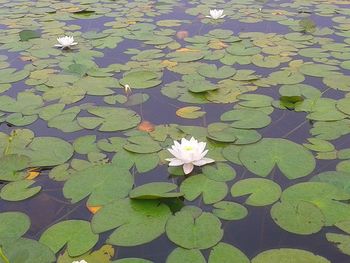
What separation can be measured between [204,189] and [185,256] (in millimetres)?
369

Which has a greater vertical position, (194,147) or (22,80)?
(194,147)

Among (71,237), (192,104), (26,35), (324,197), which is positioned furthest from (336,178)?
(26,35)

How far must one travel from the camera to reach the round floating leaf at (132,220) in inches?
58.1

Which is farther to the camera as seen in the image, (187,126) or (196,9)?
(196,9)

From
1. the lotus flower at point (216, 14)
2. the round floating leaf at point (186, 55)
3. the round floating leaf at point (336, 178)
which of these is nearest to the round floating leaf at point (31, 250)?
the round floating leaf at point (336, 178)

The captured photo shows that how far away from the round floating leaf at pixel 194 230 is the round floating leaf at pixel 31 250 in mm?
417

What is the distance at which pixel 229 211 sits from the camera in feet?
5.16

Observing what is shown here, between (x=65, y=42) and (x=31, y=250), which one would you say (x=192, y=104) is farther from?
→ (x=65, y=42)

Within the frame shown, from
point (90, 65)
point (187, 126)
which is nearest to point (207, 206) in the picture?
point (187, 126)

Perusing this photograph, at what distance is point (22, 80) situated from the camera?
2.80 meters

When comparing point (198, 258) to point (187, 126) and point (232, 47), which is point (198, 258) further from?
point (232, 47)

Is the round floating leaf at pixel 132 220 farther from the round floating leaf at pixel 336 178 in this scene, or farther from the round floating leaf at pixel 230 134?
the round floating leaf at pixel 336 178

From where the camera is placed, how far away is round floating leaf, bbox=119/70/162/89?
104 inches

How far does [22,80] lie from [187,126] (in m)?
1.31
